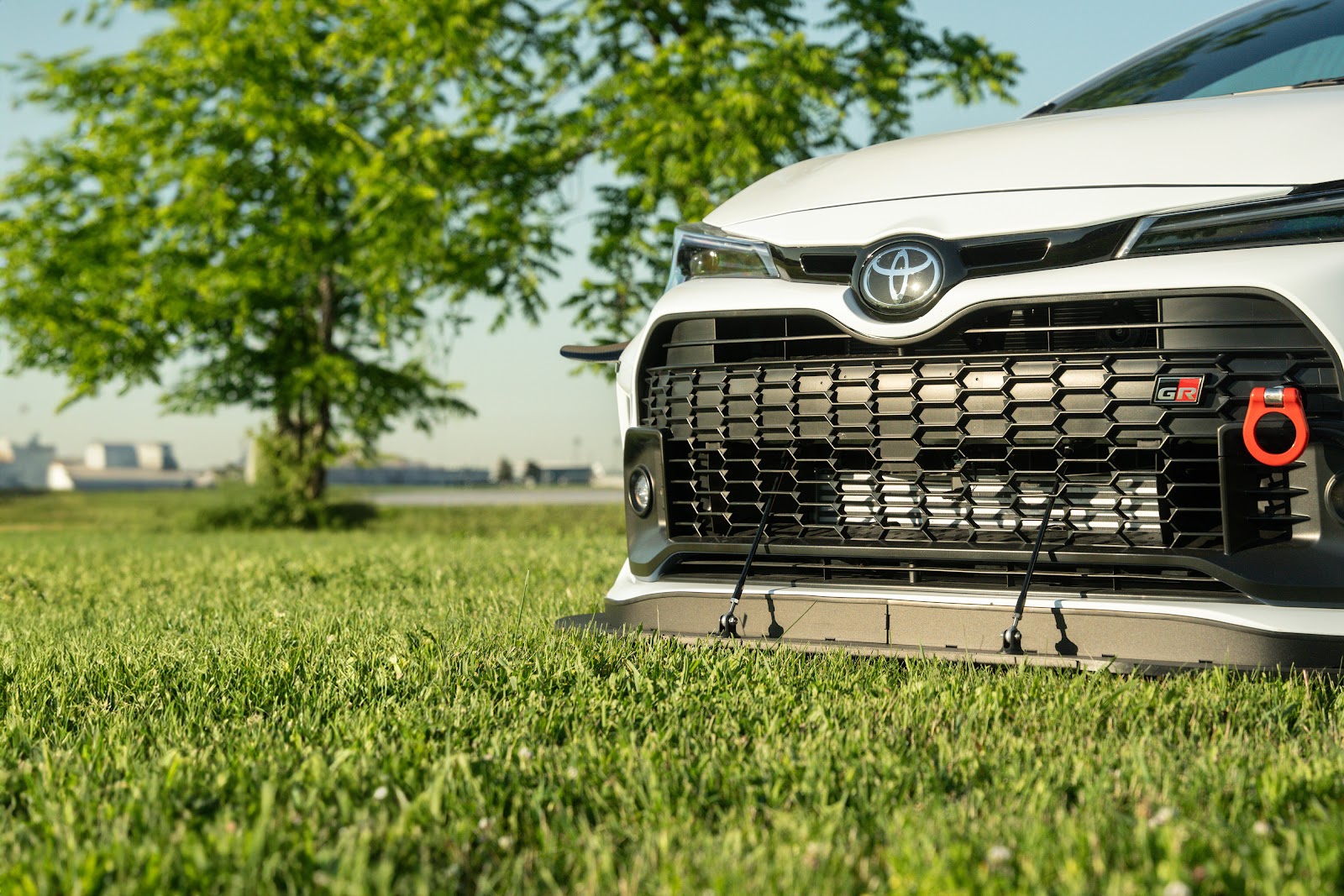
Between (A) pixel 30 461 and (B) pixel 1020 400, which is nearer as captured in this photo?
(B) pixel 1020 400

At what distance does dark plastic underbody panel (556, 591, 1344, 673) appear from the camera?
8.28ft

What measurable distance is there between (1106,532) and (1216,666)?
1.22 feet

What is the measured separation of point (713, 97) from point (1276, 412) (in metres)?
10.2

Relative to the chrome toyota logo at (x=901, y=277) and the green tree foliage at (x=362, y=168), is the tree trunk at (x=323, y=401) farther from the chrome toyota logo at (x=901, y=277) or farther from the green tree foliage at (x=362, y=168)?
the chrome toyota logo at (x=901, y=277)

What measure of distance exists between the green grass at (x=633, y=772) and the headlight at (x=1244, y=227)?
922 millimetres

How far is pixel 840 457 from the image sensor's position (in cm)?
306

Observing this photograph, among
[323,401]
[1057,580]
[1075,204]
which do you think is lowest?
[1057,580]

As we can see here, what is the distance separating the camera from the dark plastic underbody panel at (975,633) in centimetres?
252

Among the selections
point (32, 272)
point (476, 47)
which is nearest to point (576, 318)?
point (476, 47)

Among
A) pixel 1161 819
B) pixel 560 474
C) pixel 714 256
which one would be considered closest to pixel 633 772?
pixel 1161 819

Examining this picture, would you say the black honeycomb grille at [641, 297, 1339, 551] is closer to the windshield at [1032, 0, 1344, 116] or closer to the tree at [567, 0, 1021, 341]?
the windshield at [1032, 0, 1344, 116]

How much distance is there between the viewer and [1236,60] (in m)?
3.92

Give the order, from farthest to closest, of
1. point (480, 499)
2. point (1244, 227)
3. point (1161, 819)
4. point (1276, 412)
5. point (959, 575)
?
point (480, 499) < point (959, 575) < point (1244, 227) < point (1276, 412) < point (1161, 819)

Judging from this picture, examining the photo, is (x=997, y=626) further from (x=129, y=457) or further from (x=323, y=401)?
(x=129, y=457)
